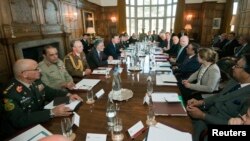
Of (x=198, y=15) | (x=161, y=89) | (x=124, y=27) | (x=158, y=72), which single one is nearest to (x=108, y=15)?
(x=124, y=27)

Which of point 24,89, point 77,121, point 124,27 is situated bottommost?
point 77,121

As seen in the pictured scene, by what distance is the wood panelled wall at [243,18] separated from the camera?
6.09 metres

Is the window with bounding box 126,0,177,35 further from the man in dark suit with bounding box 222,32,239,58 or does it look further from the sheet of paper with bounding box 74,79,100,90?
the sheet of paper with bounding box 74,79,100,90

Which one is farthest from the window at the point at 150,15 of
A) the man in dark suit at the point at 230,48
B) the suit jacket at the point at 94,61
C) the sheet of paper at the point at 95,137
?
the sheet of paper at the point at 95,137

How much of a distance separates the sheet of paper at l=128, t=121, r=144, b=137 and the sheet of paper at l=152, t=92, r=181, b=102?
1.39ft

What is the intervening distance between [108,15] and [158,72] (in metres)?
8.60

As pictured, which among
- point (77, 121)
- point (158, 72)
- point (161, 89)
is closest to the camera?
point (77, 121)

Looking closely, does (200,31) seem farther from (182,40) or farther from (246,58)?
(246,58)

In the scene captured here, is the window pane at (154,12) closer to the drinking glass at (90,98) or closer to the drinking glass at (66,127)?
the drinking glass at (90,98)

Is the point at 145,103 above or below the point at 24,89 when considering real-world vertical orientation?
below

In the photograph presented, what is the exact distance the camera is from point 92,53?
3.23 m

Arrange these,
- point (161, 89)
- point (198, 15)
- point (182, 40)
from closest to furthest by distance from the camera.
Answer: point (161, 89)
point (182, 40)
point (198, 15)

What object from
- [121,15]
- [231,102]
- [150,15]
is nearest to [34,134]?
[231,102]

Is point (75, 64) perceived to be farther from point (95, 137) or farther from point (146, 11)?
point (146, 11)
